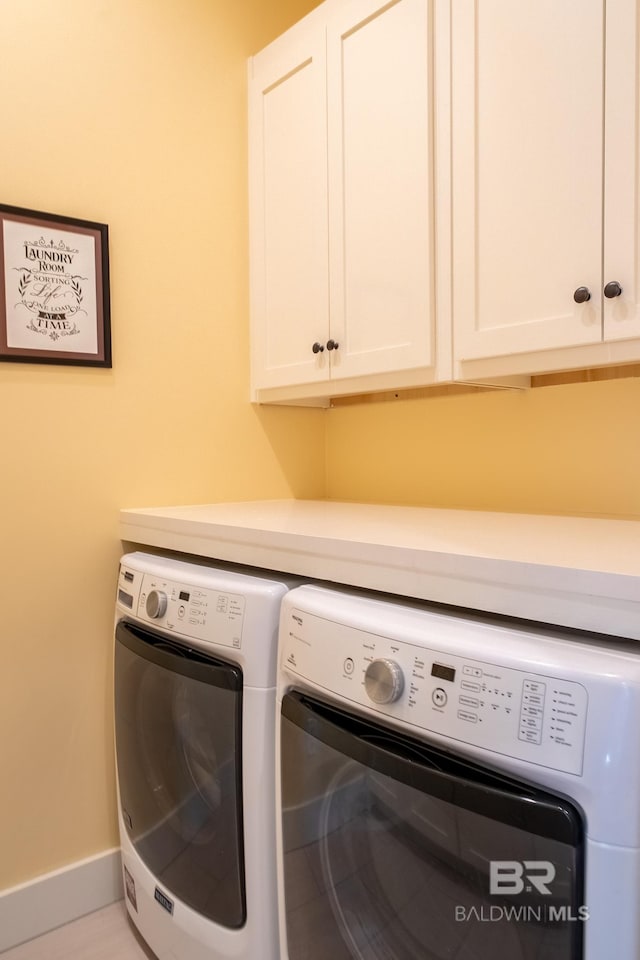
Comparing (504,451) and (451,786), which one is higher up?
(504,451)

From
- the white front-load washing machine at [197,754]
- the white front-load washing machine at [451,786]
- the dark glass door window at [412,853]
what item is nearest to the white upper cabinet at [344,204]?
the white front-load washing machine at [197,754]

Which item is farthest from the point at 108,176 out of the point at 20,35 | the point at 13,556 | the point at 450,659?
the point at 450,659

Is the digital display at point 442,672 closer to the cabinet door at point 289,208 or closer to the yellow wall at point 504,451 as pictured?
the yellow wall at point 504,451

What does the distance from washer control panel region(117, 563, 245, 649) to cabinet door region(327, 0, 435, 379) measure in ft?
2.31

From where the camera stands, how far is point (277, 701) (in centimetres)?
115

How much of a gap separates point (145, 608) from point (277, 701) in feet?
1.53

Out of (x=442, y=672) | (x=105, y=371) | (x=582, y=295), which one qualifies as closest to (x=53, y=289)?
(x=105, y=371)

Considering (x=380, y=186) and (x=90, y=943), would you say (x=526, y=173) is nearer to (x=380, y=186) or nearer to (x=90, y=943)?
(x=380, y=186)

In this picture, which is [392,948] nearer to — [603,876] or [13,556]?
[603,876]

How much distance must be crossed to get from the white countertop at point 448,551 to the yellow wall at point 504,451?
160 millimetres

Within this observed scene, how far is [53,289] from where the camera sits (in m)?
1.67

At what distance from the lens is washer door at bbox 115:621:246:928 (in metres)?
1.24

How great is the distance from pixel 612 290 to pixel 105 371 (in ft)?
4.16

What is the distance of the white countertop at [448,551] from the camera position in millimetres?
798
